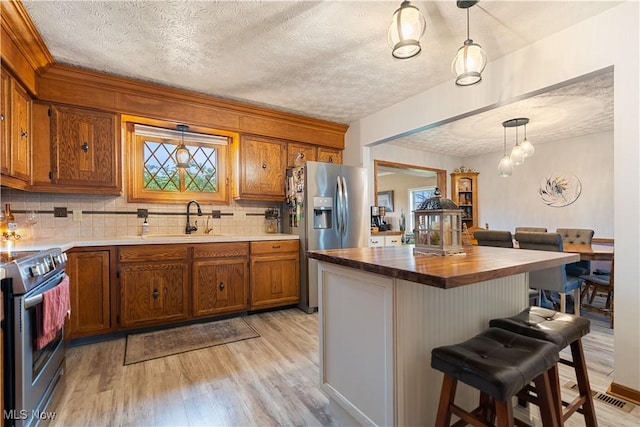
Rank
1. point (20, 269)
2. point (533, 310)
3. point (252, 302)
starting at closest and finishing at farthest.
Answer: point (20, 269) → point (533, 310) → point (252, 302)

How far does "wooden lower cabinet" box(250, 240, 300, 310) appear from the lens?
10.9 feet

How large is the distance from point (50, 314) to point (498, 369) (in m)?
2.09

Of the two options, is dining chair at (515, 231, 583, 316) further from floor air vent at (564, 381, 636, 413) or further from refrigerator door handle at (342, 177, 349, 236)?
refrigerator door handle at (342, 177, 349, 236)

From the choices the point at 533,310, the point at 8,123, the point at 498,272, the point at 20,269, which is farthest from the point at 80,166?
the point at 533,310

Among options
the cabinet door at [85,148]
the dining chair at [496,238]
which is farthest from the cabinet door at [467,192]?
the cabinet door at [85,148]

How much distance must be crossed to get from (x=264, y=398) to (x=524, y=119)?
171 inches

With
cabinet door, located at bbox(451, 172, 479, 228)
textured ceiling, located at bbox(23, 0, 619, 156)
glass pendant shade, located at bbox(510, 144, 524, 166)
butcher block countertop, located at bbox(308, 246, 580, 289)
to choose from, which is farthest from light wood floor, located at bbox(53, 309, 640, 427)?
cabinet door, located at bbox(451, 172, 479, 228)

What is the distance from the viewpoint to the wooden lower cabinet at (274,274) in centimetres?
332

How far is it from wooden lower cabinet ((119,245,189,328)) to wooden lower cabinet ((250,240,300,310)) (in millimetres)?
705

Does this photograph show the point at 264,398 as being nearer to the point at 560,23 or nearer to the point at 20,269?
the point at 20,269

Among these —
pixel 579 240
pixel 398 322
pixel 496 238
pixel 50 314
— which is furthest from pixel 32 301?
pixel 579 240

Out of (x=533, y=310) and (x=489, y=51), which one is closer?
(x=533, y=310)

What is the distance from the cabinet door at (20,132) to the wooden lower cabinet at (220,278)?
146 centimetres

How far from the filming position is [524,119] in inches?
154
